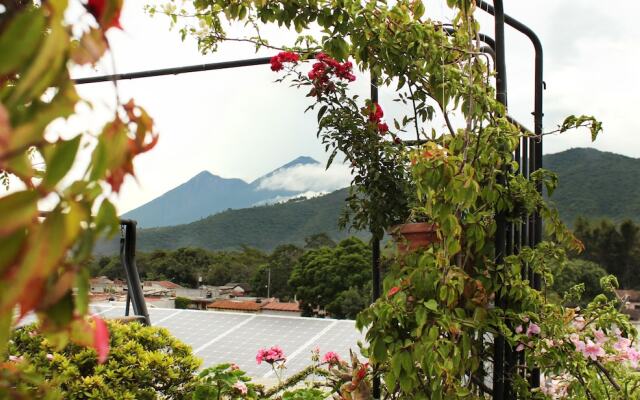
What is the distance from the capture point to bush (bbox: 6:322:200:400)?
2506 millimetres

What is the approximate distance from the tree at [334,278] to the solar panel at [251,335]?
12858 millimetres

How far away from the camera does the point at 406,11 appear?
2518 millimetres

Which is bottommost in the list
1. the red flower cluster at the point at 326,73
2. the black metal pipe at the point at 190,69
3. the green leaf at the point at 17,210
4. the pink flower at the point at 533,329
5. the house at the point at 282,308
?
the house at the point at 282,308

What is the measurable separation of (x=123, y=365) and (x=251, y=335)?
5099 mm

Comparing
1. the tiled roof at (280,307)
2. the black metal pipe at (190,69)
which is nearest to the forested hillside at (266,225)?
the tiled roof at (280,307)

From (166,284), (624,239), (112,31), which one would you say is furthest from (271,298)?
(112,31)

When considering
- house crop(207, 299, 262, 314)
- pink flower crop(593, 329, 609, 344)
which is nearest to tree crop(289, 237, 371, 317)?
house crop(207, 299, 262, 314)

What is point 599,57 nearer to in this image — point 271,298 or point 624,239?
point 624,239

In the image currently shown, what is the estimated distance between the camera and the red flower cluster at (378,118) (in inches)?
114

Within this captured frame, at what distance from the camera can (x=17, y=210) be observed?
Answer: 1.00 ft

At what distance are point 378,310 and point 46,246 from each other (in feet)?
6.25

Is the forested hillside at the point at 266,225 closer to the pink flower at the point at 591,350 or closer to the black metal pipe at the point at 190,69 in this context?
the black metal pipe at the point at 190,69

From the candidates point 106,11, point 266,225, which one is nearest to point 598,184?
point 266,225

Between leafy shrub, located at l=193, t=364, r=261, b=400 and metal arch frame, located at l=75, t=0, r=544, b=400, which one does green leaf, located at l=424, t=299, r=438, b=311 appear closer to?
metal arch frame, located at l=75, t=0, r=544, b=400
